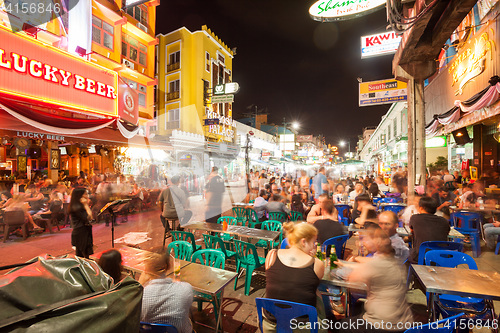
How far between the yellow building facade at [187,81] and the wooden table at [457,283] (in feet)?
71.4

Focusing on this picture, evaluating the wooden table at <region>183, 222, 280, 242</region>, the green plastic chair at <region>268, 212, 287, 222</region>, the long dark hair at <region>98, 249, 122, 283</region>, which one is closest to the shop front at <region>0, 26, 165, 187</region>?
the wooden table at <region>183, 222, 280, 242</region>

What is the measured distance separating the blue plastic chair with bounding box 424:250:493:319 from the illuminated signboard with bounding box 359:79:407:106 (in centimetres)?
705

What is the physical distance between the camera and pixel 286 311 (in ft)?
7.41

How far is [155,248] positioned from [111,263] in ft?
2.23

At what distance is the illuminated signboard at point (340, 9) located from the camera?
636 centimetres

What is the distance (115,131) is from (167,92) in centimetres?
→ 1569

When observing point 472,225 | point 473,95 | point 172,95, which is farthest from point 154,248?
point 172,95

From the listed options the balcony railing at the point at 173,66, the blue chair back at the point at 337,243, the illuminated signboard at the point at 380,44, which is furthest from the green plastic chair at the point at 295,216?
the balcony railing at the point at 173,66

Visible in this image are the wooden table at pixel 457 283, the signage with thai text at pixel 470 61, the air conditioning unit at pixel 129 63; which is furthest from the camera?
the air conditioning unit at pixel 129 63

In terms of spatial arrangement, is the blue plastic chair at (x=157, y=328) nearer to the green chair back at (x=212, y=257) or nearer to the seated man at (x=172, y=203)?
the green chair back at (x=212, y=257)

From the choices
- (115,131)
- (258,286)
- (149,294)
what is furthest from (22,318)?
(115,131)

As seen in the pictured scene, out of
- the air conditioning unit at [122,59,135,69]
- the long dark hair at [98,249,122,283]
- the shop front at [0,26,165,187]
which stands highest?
the air conditioning unit at [122,59,135,69]

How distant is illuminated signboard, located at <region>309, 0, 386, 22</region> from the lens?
6.36m

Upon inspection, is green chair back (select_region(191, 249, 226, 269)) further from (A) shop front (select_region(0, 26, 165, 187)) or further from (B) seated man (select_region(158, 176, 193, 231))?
(A) shop front (select_region(0, 26, 165, 187))
